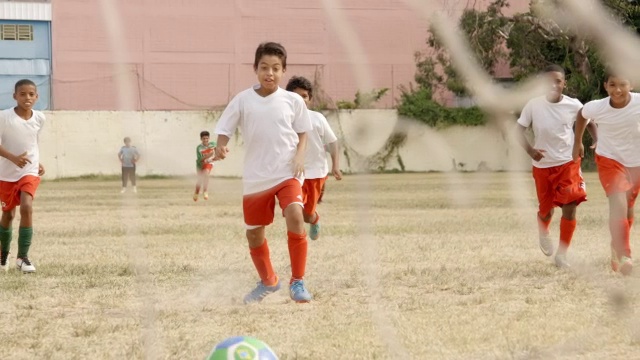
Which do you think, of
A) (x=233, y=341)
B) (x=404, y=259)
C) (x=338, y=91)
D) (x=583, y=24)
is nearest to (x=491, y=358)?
(x=233, y=341)

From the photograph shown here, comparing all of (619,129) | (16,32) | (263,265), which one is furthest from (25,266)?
(16,32)

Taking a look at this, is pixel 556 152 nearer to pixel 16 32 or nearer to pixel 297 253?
pixel 297 253

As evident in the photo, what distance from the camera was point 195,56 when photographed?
108 ft

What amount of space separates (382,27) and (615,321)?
606 cm

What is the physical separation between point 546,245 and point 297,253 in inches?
113

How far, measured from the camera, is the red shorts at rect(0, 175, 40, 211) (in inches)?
355

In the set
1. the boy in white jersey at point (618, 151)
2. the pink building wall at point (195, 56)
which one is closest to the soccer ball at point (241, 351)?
the boy in white jersey at point (618, 151)

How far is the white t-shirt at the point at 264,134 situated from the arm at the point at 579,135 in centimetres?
260

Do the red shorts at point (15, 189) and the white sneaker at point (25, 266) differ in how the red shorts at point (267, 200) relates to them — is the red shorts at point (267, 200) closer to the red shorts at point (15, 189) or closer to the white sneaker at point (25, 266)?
the white sneaker at point (25, 266)

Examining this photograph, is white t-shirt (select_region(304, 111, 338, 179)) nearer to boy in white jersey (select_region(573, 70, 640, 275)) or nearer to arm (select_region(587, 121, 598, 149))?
arm (select_region(587, 121, 598, 149))

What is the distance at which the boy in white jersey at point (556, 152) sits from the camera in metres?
9.25

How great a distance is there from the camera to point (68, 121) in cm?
3312

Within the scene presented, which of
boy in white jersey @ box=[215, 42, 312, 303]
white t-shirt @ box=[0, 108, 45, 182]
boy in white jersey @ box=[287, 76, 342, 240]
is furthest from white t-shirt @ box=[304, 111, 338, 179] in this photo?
boy in white jersey @ box=[215, 42, 312, 303]

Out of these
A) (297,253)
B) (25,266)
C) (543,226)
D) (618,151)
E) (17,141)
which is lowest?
(25,266)
